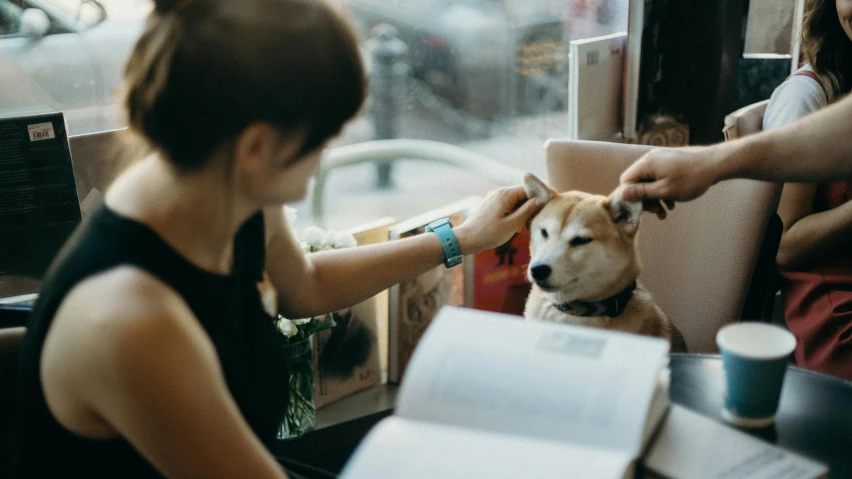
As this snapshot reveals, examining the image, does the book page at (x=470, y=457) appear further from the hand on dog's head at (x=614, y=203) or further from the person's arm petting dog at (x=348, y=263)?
the hand on dog's head at (x=614, y=203)

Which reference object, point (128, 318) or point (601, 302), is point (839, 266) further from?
point (128, 318)

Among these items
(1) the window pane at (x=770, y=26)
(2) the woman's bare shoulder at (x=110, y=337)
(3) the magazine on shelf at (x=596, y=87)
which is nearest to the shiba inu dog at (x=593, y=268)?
(3) the magazine on shelf at (x=596, y=87)

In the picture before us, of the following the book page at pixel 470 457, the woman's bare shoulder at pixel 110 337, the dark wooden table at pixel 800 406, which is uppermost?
the woman's bare shoulder at pixel 110 337

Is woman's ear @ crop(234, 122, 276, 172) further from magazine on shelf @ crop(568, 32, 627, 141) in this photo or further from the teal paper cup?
magazine on shelf @ crop(568, 32, 627, 141)

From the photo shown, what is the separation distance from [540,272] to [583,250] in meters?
0.11

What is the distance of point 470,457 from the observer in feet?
2.45

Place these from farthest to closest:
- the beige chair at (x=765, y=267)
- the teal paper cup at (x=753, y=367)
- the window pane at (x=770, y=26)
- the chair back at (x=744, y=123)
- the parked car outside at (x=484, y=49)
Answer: the window pane at (x=770, y=26) < the parked car outside at (x=484, y=49) < the chair back at (x=744, y=123) < the beige chair at (x=765, y=267) < the teal paper cup at (x=753, y=367)

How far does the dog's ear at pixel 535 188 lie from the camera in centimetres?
148

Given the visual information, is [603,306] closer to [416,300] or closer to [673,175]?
[673,175]

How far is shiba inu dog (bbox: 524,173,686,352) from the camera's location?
1.54 m

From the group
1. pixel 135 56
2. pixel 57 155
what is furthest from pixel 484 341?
pixel 57 155

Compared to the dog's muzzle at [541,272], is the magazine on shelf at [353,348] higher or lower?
lower

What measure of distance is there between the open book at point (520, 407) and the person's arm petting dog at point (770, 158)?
1.49ft

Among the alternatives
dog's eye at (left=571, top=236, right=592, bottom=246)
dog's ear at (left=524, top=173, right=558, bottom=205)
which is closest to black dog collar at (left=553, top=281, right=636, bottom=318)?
dog's eye at (left=571, top=236, right=592, bottom=246)
